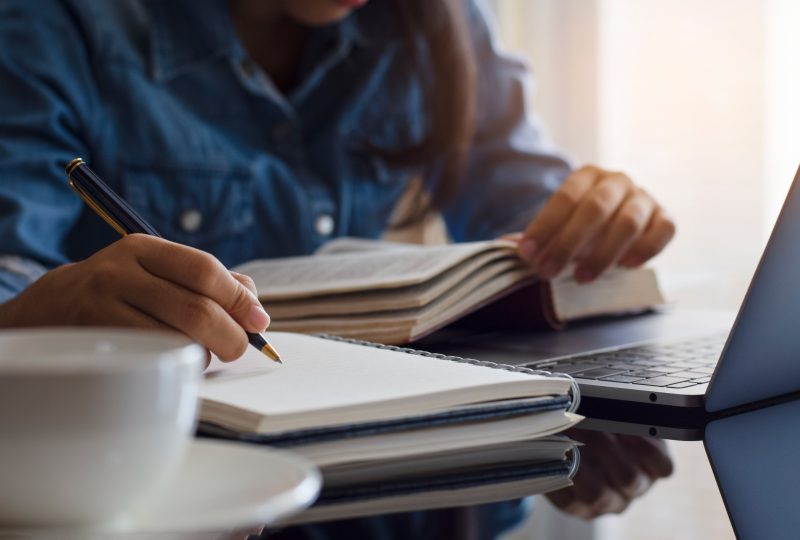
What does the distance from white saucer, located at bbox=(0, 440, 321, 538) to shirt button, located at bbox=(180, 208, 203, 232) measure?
2.65 ft

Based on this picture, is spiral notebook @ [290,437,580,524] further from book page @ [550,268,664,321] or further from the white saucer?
book page @ [550,268,664,321]

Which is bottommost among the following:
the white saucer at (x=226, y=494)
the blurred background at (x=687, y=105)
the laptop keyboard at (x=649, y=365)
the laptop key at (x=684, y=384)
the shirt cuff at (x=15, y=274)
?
the blurred background at (x=687, y=105)

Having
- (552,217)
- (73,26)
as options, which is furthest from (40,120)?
(552,217)

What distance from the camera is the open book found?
65 cm

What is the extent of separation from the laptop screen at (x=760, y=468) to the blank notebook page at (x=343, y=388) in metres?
0.08

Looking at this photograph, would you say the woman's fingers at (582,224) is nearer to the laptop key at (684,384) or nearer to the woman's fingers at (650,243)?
the woman's fingers at (650,243)

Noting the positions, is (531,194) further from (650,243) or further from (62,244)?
(62,244)

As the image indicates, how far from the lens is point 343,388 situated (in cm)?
40

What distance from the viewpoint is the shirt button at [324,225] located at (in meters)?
1.16

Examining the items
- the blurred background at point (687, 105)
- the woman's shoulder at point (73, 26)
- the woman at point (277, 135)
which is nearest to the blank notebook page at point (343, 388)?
the woman at point (277, 135)

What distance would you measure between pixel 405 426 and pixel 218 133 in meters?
0.79

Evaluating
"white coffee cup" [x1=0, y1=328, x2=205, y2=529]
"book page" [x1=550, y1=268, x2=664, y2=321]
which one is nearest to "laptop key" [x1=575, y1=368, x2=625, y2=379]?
"book page" [x1=550, y1=268, x2=664, y2=321]

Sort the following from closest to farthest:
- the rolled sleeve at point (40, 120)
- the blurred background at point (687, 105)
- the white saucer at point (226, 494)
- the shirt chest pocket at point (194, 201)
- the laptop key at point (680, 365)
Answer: the white saucer at point (226, 494), the laptop key at point (680, 365), the rolled sleeve at point (40, 120), the shirt chest pocket at point (194, 201), the blurred background at point (687, 105)

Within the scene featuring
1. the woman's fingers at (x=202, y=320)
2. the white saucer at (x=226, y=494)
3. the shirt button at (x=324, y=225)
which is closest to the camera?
the white saucer at (x=226, y=494)
